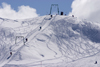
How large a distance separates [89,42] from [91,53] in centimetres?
554

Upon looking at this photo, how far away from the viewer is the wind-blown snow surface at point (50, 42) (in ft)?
130

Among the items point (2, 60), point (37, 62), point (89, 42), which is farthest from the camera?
point (89, 42)

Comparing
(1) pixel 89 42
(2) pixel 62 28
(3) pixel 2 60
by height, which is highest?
(2) pixel 62 28

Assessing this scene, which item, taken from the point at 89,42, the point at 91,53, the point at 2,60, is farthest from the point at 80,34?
the point at 2,60

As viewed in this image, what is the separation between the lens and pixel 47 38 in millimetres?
50031

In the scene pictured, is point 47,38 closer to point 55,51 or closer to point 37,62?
point 55,51

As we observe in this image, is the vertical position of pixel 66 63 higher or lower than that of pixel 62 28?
lower

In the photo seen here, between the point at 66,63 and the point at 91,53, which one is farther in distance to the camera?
the point at 91,53

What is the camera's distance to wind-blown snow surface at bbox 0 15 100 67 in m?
39.6

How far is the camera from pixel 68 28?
181 feet

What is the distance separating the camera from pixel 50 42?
1905 inches

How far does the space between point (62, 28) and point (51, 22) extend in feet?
17.7

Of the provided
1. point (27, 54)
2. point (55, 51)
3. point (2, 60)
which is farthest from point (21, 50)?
point (55, 51)

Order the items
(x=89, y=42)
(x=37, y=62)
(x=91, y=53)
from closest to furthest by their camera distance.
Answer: (x=37, y=62) < (x=91, y=53) < (x=89, y=42)
